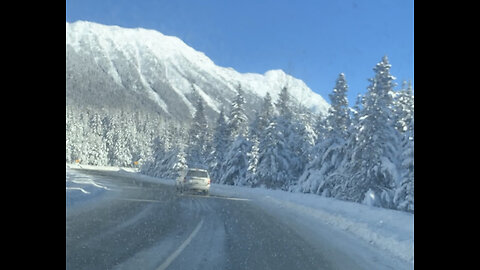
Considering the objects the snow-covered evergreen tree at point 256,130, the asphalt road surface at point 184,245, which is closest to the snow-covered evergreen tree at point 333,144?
the snow-covered evergreen tree at point 256,130

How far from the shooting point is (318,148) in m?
40.0

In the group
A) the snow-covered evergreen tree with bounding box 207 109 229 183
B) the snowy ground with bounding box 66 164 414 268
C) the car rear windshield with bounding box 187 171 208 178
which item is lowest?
the snowy ground with bounding box 66 164 414 268

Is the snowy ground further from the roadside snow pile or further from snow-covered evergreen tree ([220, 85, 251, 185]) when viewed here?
snow-covered evergreen tree ([220, 85, 251, 185])

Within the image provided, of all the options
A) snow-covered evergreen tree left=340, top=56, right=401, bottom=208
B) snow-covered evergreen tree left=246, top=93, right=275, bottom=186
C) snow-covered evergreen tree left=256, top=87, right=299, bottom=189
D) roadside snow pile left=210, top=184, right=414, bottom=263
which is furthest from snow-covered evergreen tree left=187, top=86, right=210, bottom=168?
roadside snow pile left=210, top=184, right=414, bottom=263

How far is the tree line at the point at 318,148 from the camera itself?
103ft

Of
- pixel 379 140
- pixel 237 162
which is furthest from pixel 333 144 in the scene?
pixel 237 162

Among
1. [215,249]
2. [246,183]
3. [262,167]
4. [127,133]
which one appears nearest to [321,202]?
[215,249]

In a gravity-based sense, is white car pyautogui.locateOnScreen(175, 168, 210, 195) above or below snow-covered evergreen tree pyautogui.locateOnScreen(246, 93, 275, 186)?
below

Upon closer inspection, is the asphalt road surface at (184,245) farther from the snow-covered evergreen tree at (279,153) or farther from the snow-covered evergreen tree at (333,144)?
the snow-covered evergreen tree at (279,153)

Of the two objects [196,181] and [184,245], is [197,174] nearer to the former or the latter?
[196,181]

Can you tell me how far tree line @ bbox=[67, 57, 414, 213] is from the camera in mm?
31422
